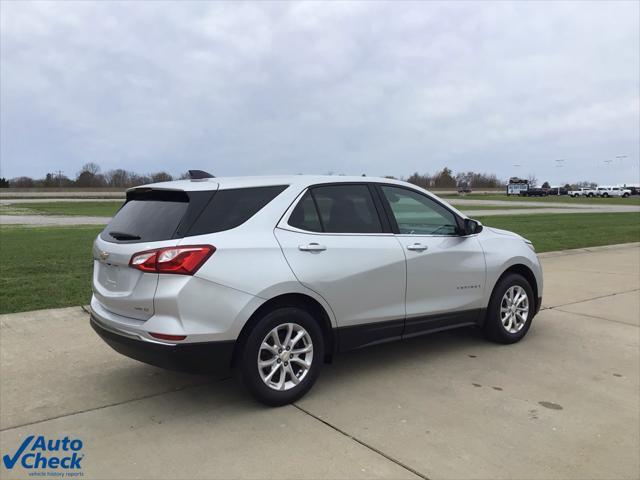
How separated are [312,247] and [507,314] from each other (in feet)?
8.38

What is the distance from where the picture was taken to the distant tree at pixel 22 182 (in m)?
99.5

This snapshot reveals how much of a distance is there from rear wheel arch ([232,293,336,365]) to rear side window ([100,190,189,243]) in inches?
32.7

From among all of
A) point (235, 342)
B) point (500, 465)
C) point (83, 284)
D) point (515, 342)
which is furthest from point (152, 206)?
point (83, 284)

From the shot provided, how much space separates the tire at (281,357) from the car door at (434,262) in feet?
3.38

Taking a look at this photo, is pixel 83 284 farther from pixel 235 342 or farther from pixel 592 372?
pixel 592 372

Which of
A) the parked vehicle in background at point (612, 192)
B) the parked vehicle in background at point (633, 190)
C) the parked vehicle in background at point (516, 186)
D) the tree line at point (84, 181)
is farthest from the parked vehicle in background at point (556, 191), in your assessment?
the tree line at point (84, 181)

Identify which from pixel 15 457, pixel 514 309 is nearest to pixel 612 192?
pixel 514 309

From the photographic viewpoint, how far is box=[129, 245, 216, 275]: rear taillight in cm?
368

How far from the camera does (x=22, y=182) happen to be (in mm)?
100875

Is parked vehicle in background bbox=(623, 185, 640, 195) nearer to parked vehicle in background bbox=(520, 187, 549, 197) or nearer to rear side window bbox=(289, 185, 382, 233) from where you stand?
parked vehicle in background bbox=(520, 187, 549, 197)

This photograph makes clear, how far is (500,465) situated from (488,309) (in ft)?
7.97

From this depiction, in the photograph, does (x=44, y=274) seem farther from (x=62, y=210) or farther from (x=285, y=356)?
(x=62, y=210)

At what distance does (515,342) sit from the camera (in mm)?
5738

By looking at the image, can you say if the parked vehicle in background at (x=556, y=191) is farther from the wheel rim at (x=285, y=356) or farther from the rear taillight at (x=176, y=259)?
the rear taillight at (x=176, y=259)
